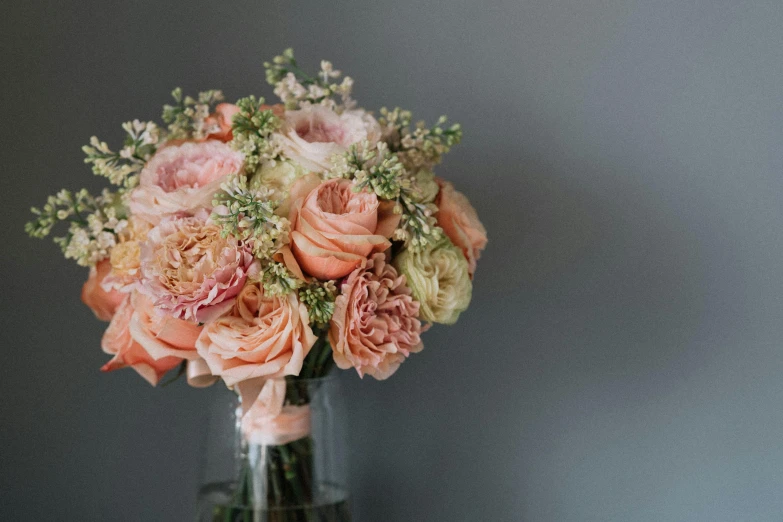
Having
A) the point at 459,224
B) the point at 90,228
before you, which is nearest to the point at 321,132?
the point at 459,224

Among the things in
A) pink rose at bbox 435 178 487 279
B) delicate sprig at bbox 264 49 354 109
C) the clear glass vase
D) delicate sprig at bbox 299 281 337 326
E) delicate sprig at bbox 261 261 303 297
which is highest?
delicate sprig at bbox 264 49 354 109

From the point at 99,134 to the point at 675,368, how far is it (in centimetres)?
96

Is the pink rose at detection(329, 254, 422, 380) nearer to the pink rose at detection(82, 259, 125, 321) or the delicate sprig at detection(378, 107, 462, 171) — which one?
the delicate sprig at detection(378, 107, 462, 171)

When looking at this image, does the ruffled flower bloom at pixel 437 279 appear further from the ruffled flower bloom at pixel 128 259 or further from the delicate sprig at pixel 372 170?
the ruffled flower bloom at pixel 128 259

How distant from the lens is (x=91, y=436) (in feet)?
4.04

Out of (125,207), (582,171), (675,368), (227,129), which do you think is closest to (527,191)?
(582,171)

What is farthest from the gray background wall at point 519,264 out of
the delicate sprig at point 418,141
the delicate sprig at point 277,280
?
the delicate sprig at point 277,280

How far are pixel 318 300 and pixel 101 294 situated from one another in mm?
342

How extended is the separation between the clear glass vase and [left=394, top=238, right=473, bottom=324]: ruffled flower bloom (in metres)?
0.19

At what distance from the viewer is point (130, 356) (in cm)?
92

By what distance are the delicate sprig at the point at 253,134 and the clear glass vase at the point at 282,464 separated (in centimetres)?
27

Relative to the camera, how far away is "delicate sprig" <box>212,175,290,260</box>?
0.81m

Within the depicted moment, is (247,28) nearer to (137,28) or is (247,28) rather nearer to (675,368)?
(137,28)

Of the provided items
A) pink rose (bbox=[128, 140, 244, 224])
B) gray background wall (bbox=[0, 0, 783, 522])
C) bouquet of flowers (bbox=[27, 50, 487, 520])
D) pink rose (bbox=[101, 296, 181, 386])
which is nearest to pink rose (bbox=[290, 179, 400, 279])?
bouquet of flowers (bbox=[27, 50, 487, 520])
